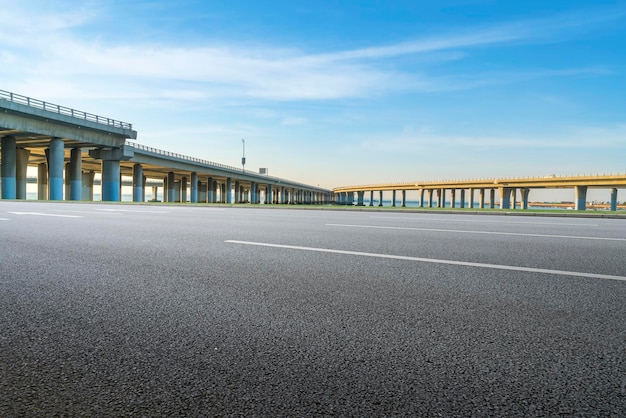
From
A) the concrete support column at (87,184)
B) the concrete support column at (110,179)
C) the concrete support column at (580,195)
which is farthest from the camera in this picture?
the concrete support column at (87,184)

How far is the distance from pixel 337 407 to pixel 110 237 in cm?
746

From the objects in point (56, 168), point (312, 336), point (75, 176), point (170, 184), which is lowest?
point (312, 336)

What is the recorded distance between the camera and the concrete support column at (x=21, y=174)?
161 ft

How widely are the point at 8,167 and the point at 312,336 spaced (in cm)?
5447

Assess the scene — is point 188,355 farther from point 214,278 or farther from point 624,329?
point 624,329

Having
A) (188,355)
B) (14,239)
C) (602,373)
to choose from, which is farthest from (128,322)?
(14,239)

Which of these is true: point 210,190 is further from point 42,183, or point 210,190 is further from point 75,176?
point 75,176

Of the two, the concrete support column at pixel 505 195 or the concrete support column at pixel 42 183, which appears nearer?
the concrete support column at pixel 42 183

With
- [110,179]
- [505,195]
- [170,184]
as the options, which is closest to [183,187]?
[170,184]

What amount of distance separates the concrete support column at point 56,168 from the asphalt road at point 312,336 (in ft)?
156

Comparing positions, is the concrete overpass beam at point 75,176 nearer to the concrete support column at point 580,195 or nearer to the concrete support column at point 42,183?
the concrete support column at point 42,183

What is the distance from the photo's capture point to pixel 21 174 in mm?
50188

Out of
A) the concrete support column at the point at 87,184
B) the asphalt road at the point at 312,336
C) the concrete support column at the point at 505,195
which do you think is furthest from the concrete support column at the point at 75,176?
the concrete support column at the point at 505,195

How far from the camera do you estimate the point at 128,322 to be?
312 cm
